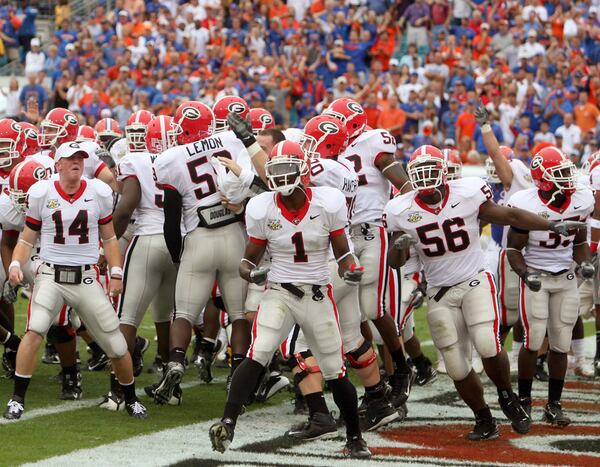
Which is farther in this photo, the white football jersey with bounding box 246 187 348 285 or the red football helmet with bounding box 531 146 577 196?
the red football helmet with bounding box 531 146 577 196

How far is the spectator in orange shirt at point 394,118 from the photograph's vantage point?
16.5 meters

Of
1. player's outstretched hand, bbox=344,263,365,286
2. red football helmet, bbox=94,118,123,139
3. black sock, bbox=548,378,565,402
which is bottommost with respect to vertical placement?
black sock, bbox=548,378,565,402

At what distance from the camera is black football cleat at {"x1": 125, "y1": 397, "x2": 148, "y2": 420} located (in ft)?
23.4

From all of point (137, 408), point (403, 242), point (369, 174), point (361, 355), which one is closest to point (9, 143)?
point (137, 408)

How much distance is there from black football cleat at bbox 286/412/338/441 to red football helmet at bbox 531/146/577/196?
2027 millimetres

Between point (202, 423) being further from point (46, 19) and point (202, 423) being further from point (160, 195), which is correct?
point (46, 19)

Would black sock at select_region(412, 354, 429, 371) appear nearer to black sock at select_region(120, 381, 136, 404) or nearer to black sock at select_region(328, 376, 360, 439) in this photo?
black sock at select_region(120, 381, 136, 404)

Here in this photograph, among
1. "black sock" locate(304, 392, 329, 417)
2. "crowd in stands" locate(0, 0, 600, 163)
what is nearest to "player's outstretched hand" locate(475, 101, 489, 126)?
"black sock" locate(304, 392, 329, 417)

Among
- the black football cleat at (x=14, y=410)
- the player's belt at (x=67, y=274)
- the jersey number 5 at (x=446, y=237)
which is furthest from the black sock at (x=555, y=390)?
the black football cleat at (x=14, y=410)

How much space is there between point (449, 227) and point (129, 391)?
2128mm

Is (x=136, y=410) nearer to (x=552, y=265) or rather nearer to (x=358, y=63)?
(x=552, y=265)

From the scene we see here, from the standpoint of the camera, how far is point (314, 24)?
19250mm

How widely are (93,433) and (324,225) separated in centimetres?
177

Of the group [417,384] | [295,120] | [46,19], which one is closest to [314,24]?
[295,120]
